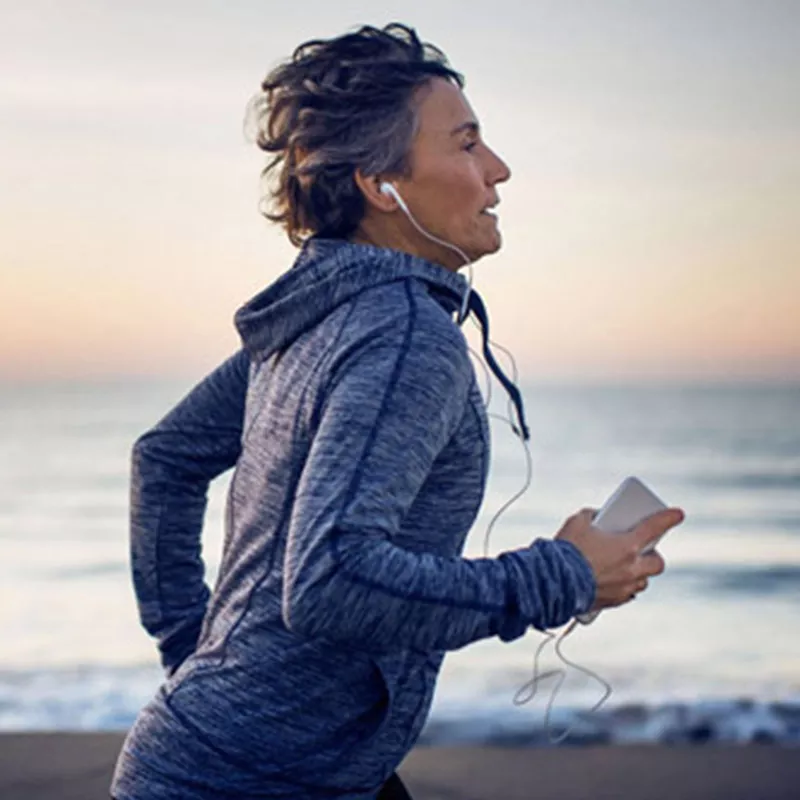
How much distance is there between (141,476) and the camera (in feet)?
6.15

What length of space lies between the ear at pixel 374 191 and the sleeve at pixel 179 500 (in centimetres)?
32

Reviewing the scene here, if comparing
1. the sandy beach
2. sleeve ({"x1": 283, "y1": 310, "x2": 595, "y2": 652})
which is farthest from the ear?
the sandy beach

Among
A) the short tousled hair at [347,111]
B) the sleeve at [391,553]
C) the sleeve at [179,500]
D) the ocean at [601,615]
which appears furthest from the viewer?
the ocean at [601,615]

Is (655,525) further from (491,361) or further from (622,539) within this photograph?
(491,361)

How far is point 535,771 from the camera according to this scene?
157 inches

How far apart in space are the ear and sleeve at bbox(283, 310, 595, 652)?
0.82 feet

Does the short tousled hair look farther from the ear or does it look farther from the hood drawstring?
the hood drawstring

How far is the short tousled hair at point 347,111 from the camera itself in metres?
1.58

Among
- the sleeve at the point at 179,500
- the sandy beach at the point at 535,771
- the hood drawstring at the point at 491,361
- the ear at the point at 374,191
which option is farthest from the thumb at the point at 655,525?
the sandy beach at the point at 535,771

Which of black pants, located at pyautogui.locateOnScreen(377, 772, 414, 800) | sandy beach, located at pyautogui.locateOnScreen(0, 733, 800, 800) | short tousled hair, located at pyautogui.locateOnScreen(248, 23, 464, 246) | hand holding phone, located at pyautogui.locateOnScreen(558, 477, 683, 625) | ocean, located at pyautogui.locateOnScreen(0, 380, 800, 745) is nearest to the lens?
hand holding phone, located at pyautogui.locateOnScreen(558, 477, 683, 625)

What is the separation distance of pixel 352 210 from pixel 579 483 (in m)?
20.7

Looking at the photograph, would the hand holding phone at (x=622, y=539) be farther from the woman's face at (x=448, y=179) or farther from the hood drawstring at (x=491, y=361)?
the woman's face at (x=448, y=179)

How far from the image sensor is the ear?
1582mm

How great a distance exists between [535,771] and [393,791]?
7.82 ft
